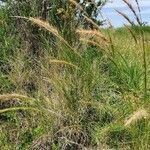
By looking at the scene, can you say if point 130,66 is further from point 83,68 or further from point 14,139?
point 14,139

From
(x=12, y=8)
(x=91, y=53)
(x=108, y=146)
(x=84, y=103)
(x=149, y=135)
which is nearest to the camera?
(x=149, y=135)

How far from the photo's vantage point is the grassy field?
18.0 feet

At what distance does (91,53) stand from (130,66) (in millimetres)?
682

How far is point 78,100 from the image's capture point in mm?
5930

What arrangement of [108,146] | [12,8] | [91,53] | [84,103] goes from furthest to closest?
[12,8], [91,53], [84,103], [108,146]

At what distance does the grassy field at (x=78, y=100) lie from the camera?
548 centimetres

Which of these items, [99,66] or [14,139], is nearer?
[14,139]

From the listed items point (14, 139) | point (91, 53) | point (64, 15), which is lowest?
point (14, 139)

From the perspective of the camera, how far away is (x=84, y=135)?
572cm

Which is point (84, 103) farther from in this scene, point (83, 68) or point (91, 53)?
point (91, 53)

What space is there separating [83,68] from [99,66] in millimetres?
609

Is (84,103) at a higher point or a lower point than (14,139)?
higher

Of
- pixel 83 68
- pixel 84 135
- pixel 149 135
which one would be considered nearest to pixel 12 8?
pixel 83 68

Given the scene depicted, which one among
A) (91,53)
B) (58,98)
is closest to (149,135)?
(58,98)
